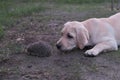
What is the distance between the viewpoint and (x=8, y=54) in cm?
482

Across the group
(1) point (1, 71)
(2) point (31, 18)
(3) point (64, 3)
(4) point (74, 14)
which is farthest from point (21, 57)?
(3) point (64, 3)

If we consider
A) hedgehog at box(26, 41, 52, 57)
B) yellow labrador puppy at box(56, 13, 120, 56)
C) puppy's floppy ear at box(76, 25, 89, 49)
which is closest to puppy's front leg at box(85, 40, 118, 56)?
yellow labrador puppy at box(56, 13, 120, 56)

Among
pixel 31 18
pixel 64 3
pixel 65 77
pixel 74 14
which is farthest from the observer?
pixel 64 3

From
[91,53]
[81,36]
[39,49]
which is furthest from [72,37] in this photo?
[39,49]

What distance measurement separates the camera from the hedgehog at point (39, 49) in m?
4.59

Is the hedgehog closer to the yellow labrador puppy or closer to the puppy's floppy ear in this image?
the yellow labrador puppy

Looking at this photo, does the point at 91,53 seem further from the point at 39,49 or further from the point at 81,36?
the point at 39,49

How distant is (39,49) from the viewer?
461 cm

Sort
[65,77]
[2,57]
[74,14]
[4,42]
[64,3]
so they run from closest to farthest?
[65,77]
[2,57]
[4,42]
[74,14]
[64,3]

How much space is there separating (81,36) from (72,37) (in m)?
0.11

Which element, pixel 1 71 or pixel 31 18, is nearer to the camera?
pixel 1 71

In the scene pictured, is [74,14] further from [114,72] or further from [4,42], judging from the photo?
[114,72]

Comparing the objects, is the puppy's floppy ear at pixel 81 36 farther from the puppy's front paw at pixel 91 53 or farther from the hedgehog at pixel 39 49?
the hedgehog at pixel 39 49

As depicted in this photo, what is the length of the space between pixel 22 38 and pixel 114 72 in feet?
6.50
